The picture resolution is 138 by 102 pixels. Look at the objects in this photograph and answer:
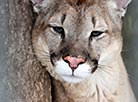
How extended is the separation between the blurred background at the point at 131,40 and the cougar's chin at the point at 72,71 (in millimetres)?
977

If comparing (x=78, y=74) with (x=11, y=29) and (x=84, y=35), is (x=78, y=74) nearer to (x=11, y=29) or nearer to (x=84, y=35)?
(x=84, y=35)

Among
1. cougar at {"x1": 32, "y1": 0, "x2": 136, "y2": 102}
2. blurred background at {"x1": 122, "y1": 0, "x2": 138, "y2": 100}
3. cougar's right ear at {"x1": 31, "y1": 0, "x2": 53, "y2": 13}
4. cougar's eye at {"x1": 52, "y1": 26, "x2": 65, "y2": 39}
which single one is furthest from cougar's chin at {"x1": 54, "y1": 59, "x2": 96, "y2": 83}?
blurred background at {"x1": 122, "y1": 0, "x2": 138, "y2": 100}

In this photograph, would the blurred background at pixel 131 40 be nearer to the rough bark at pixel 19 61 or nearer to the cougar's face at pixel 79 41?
the cougar's face at pixel 79 41

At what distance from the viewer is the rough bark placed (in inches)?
120

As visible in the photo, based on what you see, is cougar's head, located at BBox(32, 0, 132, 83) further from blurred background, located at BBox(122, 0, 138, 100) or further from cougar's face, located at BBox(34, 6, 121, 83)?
blurred background, located at BBox(122, 0, 138, 100)

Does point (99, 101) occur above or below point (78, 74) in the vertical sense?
below

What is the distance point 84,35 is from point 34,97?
1.57 feet

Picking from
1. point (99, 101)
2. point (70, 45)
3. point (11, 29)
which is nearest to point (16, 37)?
point (11, 29)

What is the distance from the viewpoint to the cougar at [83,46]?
314 cm

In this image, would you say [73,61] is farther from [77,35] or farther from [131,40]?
[131,40]

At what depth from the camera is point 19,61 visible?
320 cm

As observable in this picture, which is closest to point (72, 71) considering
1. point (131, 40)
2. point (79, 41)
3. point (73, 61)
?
point (73, 61)

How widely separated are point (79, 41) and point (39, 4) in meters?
0.39

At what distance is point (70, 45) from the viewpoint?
3.14 m
